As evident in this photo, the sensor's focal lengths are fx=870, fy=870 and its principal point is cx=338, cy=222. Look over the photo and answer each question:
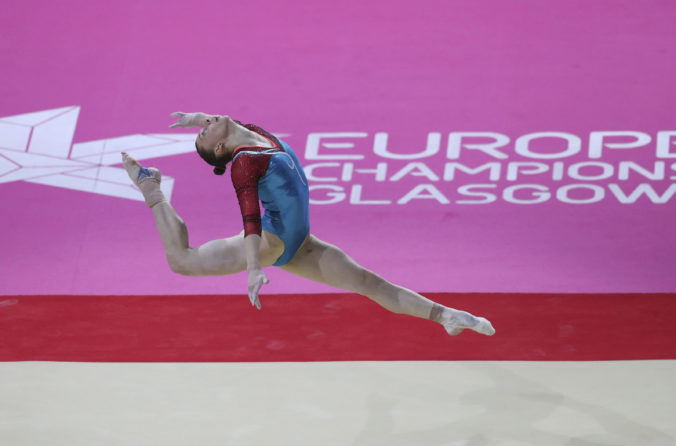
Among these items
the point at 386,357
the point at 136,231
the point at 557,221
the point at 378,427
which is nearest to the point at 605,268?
the point at 557,221

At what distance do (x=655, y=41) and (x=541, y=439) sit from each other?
4.58 metres

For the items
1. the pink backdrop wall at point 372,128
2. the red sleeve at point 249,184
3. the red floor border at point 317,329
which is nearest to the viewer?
the red sleeve at point 249,184

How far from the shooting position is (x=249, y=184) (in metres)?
3.54

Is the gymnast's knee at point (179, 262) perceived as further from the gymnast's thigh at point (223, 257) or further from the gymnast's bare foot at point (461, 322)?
the gymnast's bare foot at point (461, 322)

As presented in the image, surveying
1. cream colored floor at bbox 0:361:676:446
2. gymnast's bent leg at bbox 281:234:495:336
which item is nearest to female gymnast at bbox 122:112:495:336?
gymnast's bent leg at bbox 281:234:495:336

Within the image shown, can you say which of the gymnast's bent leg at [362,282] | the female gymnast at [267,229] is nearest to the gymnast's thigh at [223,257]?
the female gymnast at [267,229]

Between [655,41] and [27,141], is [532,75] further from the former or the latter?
[27,141]

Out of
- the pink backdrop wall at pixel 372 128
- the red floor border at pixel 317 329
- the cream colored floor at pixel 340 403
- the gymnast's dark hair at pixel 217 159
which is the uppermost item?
the pink backdrop wall at pixel 372 128

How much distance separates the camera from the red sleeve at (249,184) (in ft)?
11.5

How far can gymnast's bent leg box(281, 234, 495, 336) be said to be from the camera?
3.87 m

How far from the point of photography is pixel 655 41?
7.13m

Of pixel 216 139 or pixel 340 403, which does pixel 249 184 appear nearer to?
pixel 216 139

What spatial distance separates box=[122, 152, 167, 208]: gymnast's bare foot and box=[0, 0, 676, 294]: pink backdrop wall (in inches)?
59.9

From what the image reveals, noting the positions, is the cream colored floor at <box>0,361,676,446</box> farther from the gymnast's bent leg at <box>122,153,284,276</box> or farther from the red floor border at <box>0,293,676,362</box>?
the gymnast's bent leg at <box>122,153,284,276</box>
